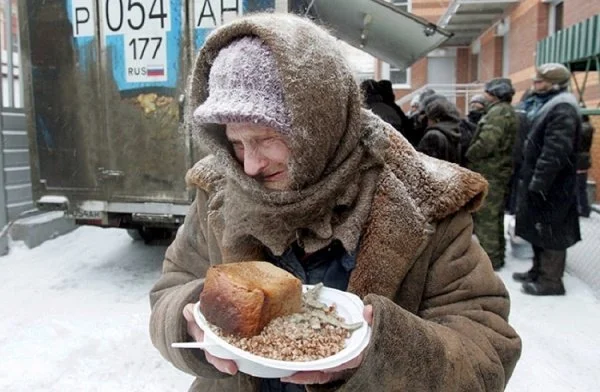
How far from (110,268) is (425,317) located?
5499 millimetres

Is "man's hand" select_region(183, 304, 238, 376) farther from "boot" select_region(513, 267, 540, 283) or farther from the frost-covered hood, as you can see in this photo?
"boot" select_region(513, 267, 540, 283)

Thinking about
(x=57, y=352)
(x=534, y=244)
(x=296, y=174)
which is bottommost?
(x=57, y=352)

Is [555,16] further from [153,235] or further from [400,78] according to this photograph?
[153,235]

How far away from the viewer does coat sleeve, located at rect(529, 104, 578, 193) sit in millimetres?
5379

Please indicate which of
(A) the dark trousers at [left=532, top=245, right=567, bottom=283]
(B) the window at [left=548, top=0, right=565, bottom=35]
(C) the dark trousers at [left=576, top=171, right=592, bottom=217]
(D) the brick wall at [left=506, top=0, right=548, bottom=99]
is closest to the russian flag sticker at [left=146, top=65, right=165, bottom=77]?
(A) the dark trousers at [left=532, top=245, right=567, bottom=283]

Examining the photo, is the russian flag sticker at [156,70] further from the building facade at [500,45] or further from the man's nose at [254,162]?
the building facade at [500,45]

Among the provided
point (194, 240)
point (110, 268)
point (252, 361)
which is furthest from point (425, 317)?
point (110, 268)

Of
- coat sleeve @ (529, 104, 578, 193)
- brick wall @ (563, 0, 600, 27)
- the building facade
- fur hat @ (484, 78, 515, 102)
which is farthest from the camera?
brick wall @ (563, 0, 600, 27)

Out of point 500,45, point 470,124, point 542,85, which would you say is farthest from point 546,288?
point 500,45

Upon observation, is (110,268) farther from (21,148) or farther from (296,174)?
(296,174)

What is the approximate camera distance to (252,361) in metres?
1.25

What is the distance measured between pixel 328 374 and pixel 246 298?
260 mm

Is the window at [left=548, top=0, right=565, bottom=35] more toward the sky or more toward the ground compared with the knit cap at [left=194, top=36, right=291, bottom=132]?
more toward the sky

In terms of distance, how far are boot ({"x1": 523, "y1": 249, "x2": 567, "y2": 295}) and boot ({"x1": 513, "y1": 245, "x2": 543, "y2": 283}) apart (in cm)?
13
